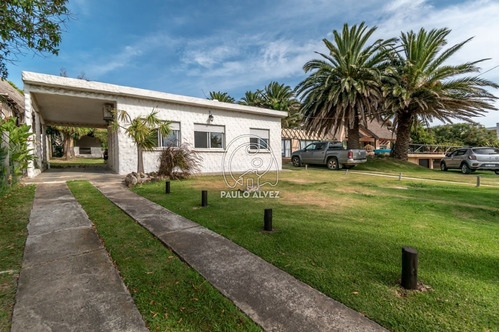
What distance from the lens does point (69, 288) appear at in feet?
6.74

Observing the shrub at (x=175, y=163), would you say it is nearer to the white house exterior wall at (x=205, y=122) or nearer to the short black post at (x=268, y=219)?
the white house exterior wall at (x=205, y=122)

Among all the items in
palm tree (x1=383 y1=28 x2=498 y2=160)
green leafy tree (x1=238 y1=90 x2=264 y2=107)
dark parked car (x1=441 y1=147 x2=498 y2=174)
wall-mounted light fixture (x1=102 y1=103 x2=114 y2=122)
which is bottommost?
dark parked car (x1=441 y1=147 x2=498 y2=174)

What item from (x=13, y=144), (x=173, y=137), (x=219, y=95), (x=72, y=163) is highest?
(x=219, y=95)

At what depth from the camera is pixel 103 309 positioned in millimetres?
1787

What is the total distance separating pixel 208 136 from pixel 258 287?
10916 millimetres

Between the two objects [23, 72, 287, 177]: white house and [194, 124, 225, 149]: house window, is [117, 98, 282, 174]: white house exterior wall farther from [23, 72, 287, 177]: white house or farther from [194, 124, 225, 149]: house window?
[194, 124, 225, 149]: house window

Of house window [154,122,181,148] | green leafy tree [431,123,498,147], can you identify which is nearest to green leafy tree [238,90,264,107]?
house window [154,122,181,148]

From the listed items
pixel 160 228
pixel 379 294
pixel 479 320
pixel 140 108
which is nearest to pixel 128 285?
pixel 160 228

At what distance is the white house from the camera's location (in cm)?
903

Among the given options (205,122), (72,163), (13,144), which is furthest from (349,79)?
(72,163)

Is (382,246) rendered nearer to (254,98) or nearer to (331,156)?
(331,156)

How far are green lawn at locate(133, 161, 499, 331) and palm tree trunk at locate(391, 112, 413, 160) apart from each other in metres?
13.9

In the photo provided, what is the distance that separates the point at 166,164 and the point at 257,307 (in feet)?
26.1

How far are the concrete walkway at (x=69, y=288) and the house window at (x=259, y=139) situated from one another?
1129 cm
